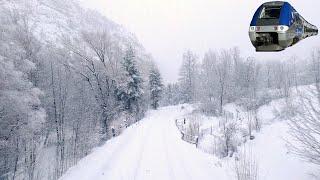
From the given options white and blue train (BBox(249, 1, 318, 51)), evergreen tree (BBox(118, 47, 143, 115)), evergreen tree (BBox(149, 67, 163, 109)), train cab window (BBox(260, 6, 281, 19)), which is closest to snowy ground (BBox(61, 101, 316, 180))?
train cab window (BBox(260, 6, 281, 19))

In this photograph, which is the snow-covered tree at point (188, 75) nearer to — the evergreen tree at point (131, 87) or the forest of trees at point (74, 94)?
the forest of trees at point (74, 94)

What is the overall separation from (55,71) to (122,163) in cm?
2526

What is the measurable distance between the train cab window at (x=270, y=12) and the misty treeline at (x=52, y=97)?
16695mm

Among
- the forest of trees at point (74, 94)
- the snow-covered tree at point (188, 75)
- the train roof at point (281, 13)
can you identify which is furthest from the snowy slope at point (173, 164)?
the snow-covered tree at point (188, 75)

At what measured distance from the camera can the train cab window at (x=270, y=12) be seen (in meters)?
8.49

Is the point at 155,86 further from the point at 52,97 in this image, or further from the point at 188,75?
the point at 52,97

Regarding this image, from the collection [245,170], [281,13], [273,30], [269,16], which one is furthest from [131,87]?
[273,30]

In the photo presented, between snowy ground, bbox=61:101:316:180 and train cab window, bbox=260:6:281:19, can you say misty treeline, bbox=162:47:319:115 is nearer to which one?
snowy ground, bbox=61:101:316:180

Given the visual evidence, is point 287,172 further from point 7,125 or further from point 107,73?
point 107,73

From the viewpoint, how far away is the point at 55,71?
38.9 m

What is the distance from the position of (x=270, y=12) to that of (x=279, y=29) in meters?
1.13

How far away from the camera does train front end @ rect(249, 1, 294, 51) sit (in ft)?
25.5

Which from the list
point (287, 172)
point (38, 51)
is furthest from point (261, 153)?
point (38, 51)

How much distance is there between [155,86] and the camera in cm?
7844
